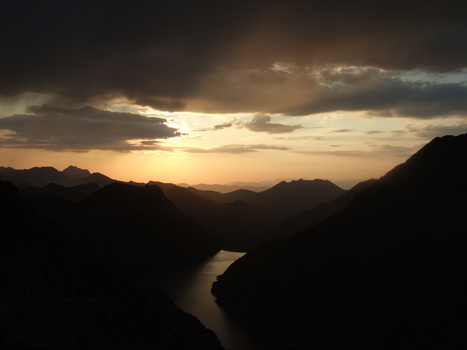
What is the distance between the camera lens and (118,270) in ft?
550

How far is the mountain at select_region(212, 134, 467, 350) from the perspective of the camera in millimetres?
69688

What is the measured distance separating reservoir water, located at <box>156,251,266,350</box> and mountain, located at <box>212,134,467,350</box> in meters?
3.87

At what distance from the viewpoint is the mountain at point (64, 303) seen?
31719 millimetres

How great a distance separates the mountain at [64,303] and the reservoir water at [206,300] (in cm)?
1588

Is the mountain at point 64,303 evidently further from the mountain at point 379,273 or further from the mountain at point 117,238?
the mountain at point 117,238

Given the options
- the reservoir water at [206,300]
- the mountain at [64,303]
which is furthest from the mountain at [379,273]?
the mountain at [64,303]

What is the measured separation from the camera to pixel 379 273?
83.6 metres

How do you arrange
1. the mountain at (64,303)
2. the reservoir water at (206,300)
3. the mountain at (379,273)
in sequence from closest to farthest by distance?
the mountain at (64,303) → the mountain at (379,273) → the reservoir water at (206,300)

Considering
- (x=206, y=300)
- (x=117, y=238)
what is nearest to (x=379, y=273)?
(x=206, y=300)

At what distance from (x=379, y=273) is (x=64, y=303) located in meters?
67.0

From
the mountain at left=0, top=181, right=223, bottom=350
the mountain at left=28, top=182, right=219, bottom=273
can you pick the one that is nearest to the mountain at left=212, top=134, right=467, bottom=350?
the mountain at left=0, top=181, right=223, bottom=350

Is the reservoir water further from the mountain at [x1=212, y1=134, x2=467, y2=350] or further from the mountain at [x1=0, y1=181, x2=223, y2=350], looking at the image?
the mountain at [x1=0, y1=181, x2=223, y2=350]

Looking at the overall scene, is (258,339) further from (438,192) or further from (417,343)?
(438,192)

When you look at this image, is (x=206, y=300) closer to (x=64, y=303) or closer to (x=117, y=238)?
(x=117, y=238)
